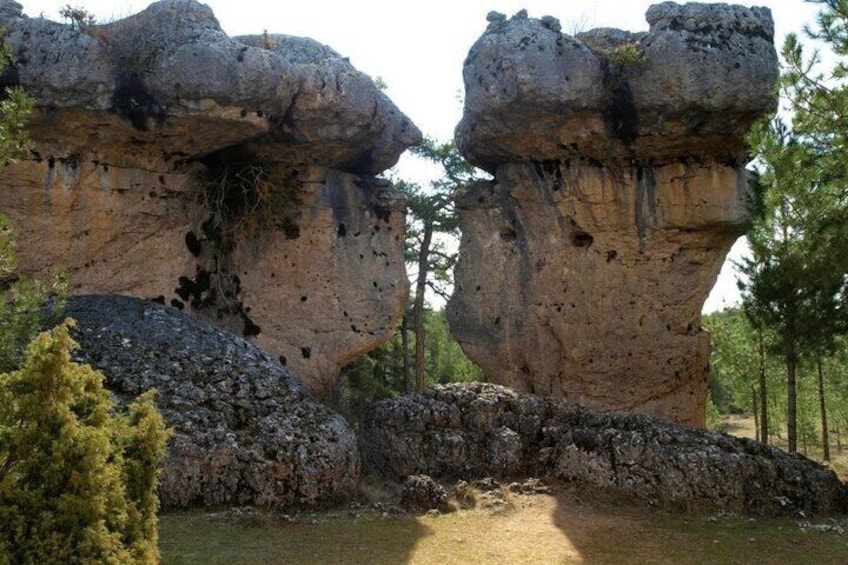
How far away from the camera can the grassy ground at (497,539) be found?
8.74 m

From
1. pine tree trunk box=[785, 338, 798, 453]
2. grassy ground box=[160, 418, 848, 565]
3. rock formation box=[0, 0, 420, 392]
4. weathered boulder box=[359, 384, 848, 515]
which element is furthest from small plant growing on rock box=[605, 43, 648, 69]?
grassy ground box=[160, 418, 848, 565]

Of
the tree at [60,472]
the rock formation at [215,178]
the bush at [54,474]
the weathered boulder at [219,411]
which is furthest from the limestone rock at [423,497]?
the bush at [54,474]

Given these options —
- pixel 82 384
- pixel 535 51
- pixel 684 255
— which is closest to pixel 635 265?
pixel 684 255

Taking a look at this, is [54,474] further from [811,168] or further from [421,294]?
[421,294]

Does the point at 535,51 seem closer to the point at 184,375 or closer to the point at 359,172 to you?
the point at 359,172

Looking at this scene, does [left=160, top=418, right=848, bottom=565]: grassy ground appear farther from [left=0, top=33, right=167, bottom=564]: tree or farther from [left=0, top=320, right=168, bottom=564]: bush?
[left=0, top=320, right=168, bottom=564]: bush

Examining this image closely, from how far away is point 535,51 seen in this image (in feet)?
47.1

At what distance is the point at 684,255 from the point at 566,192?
2.76 meters

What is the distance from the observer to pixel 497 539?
9.65m

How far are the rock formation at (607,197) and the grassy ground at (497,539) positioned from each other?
558 centimetres

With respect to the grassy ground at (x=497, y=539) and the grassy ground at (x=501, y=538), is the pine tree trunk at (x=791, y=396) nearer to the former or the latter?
the grassy ground at (x=501, y=538)

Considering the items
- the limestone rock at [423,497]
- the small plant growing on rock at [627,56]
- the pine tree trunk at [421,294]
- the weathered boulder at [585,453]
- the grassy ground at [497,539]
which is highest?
the small plant growing on rock at [627,56]

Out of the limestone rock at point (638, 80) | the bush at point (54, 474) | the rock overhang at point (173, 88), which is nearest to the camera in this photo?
the bush at point (54, 474)

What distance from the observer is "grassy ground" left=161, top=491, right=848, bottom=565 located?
344 inches
